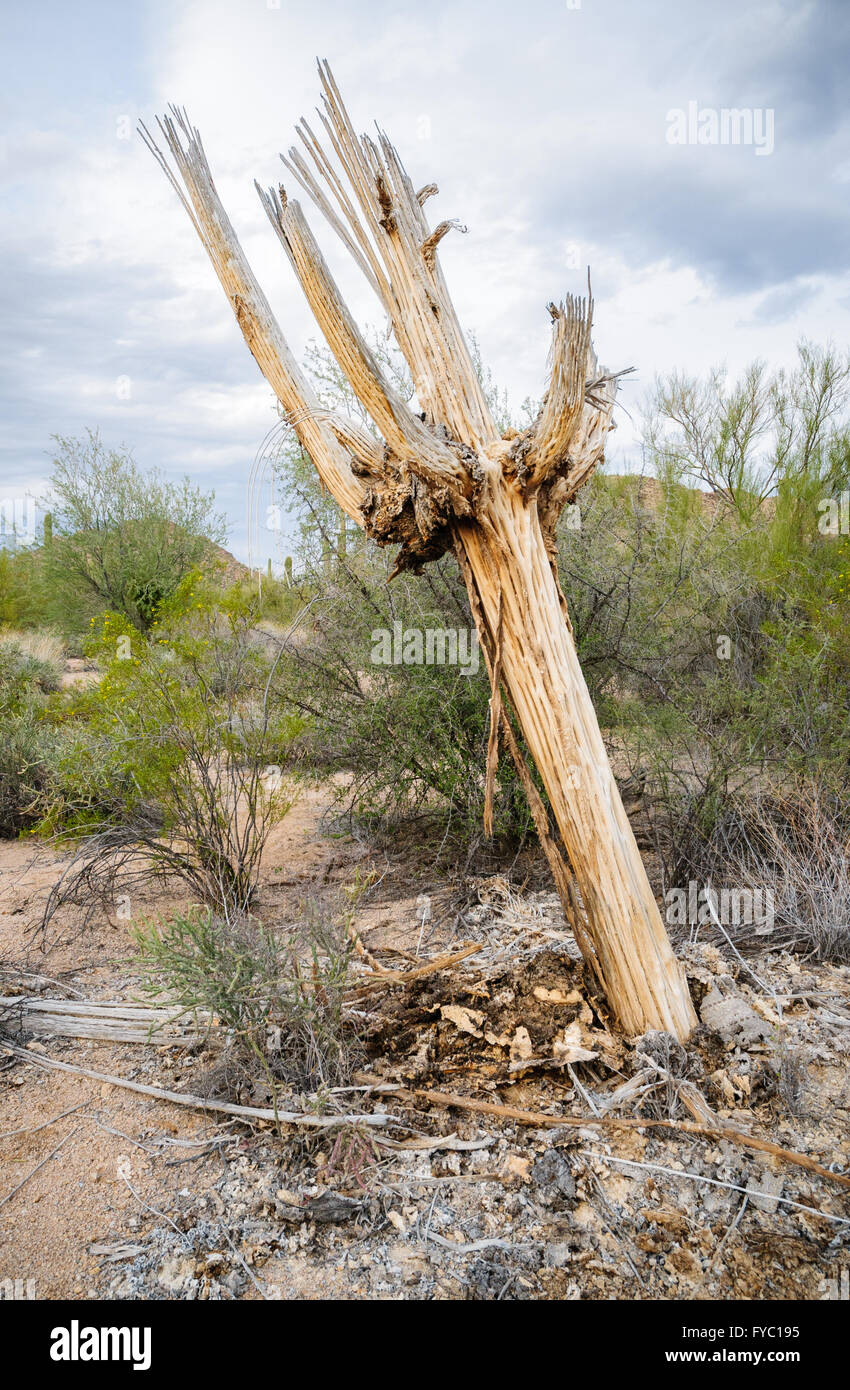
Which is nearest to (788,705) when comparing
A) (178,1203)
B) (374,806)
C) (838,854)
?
(838,854)

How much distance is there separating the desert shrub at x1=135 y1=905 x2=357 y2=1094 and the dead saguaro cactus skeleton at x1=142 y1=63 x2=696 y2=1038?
0.98 meters

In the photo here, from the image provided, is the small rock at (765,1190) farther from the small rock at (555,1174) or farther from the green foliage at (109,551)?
the green foliage at (109,551)

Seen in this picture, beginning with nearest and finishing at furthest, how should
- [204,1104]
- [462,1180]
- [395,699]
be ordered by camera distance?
[462,1180] < [204,1104] < [395,699]

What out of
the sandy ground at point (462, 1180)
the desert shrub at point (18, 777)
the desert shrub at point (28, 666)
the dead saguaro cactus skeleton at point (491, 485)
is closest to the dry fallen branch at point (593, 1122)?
the sandy ground at point (462, 1180)

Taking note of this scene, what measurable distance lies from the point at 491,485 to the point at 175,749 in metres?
2.55

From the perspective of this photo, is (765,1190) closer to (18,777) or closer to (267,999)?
(267,999)

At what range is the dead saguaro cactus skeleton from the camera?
2889mm

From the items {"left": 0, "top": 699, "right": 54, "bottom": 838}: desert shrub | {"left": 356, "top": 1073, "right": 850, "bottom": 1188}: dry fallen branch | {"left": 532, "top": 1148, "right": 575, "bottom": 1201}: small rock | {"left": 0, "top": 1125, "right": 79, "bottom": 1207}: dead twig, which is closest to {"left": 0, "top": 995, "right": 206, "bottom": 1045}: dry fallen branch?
{"left": 0, "top": 1125, "right": 79, "bottom": 1207}: dead twig

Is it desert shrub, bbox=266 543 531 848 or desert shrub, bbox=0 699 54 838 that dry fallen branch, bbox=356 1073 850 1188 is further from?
desert shrub, bbox=0 699 54 838

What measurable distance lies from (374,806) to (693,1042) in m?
3.30

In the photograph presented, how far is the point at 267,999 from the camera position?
2.81 m

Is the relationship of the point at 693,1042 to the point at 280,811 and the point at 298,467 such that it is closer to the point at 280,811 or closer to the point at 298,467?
the point at 280,811

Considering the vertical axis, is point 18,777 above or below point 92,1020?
above

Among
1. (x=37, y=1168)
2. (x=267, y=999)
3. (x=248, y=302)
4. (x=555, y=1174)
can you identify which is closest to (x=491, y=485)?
(x=248, y=302)
